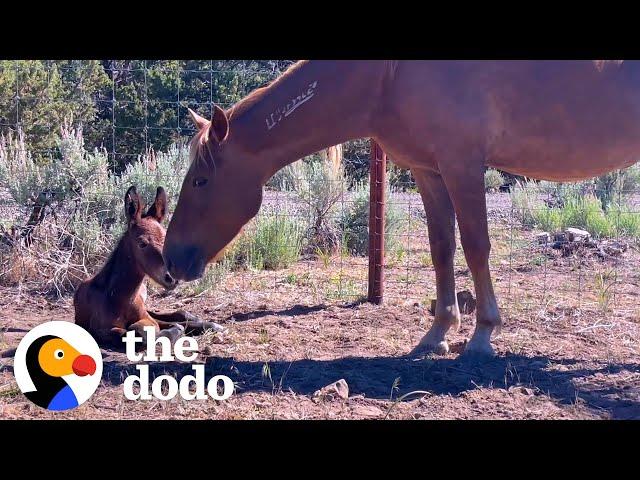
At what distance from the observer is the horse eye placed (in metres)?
4.43

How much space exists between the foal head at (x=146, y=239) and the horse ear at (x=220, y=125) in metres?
1.01

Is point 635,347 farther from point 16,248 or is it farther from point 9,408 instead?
point 16,248

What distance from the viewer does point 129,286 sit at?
497 cm

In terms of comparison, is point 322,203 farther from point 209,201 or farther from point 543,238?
point 209,201

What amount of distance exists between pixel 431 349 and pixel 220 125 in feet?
6.60

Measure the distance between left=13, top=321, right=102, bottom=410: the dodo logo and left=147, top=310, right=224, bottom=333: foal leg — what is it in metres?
1.03

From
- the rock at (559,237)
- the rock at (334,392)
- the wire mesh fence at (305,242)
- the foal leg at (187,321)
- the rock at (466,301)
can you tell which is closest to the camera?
the rock at (334,392)

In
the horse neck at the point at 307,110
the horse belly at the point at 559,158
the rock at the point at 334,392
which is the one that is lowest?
the rock at the point at 334,392

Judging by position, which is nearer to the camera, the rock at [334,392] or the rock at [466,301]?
the rock at [334,392]

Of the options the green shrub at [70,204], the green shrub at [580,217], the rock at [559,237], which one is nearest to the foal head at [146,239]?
the green shrub at [70,204]

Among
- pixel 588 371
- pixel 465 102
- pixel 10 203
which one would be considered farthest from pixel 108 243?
pixel 588 371

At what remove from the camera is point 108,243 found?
6824 millimetres

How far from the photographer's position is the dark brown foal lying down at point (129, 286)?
16.0 feet

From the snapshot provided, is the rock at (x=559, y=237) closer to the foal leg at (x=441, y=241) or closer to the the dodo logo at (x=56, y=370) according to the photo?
the foal leg at (x=441, y=241)
